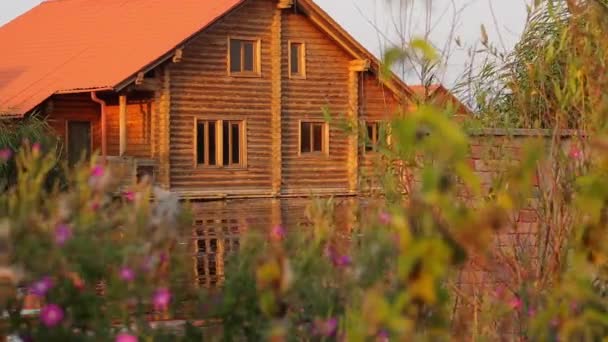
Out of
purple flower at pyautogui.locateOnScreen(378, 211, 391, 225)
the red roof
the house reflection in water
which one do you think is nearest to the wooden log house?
the house reflection in water

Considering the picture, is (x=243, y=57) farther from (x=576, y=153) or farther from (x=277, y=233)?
(x=277, y=233)

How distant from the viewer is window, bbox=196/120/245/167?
101 ft

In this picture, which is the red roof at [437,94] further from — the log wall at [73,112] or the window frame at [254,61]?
the window frame at [254,61]

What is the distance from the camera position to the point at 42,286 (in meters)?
3.60

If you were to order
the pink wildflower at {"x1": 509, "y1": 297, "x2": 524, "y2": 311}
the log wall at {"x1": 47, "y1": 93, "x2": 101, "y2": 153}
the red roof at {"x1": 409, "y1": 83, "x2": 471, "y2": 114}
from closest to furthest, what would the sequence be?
the pink wildflower at {"x1": 509, "y1": 297, "x2": 524, "y2": 311} < the red roof at {"x1": 409, "y1": 83, "x2": 471, "y2": 114} < the log wall at {"x1": 47, "y1": 93, "x2": 101, "y2": 153}

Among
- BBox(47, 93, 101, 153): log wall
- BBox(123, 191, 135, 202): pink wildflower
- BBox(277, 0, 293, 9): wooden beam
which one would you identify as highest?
BBox(277, 0, 293, 9): wooden beam

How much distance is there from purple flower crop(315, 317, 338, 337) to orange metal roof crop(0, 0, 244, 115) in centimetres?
2371

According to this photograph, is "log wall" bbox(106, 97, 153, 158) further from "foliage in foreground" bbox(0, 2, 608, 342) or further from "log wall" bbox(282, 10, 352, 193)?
"foliage in foreground" bbox(0, 2, 608, 342)

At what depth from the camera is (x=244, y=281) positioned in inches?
160

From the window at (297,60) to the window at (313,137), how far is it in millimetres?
1330

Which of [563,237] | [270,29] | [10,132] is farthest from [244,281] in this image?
[270,29]

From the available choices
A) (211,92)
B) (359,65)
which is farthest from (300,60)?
(211,92)

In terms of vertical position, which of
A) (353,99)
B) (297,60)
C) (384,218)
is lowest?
(384,218)

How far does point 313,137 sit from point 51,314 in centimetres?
2921
